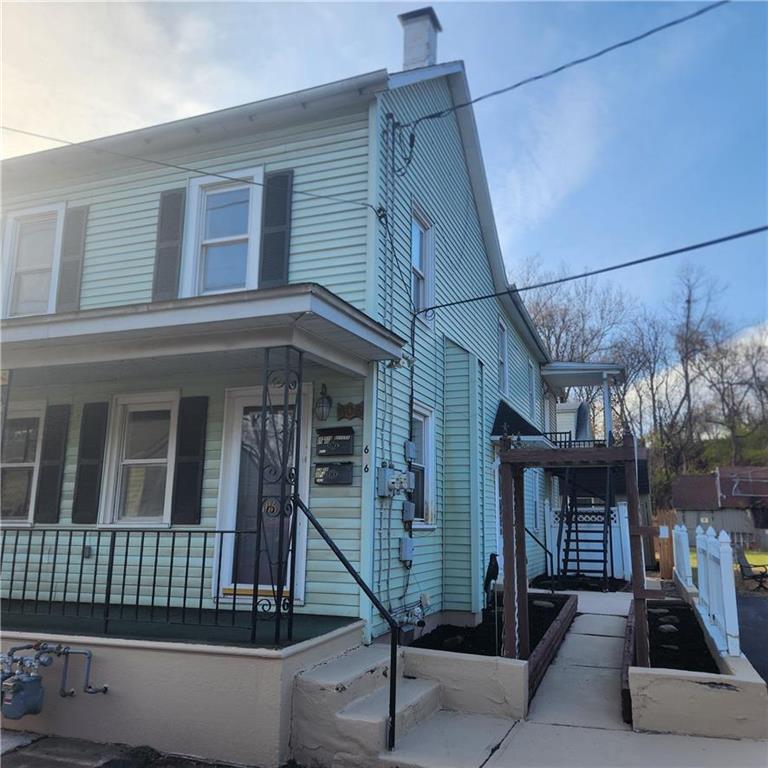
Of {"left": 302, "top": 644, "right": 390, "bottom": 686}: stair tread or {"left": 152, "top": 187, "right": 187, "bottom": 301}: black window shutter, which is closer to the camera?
{"left": 302, "top": 644, "right": 390, "bottom": 686}: stair tread

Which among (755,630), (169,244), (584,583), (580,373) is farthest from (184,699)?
(580,373)

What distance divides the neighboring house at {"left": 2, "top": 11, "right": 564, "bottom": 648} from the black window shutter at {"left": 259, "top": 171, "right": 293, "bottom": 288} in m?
0.02

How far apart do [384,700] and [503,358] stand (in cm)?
815

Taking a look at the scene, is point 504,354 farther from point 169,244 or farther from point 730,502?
point 730,502

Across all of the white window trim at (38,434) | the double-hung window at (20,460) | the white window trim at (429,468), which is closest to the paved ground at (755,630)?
the white window trim at (429,468)

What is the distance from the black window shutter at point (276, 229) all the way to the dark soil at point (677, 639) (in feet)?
16.9

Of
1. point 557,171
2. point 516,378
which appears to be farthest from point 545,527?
point 557,171

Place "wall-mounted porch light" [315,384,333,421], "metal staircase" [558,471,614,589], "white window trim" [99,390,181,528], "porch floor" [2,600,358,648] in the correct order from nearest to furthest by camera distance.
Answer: "porch floor" [2,600,358,648], "wall-mounted porch light" [315,384,333,421], "white window trim" [99,390,181,528], "metal staircase" [558,471,614,589]

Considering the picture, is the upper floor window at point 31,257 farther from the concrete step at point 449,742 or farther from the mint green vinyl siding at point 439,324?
the concrete step at point 449,742

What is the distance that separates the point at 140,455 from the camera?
7.02 m

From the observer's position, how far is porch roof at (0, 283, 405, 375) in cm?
488

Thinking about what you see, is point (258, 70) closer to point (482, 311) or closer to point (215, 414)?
point (215, 414)

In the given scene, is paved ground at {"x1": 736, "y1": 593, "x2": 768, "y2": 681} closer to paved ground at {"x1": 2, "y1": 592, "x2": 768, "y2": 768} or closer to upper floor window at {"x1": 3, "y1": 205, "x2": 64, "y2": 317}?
paved ground at {"x1": 2, "y1": 592, "x2": 768, "y2": 768}

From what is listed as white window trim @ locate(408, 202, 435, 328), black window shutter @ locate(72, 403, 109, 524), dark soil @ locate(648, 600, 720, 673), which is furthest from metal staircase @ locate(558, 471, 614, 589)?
black window shutter @ locate(72, 403, 109, 524)
